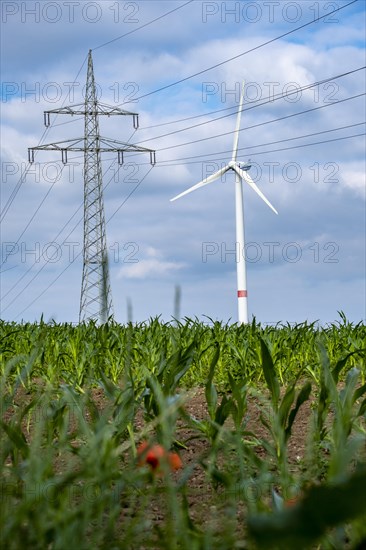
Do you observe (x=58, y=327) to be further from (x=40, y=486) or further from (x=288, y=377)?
(x=40, y=486)

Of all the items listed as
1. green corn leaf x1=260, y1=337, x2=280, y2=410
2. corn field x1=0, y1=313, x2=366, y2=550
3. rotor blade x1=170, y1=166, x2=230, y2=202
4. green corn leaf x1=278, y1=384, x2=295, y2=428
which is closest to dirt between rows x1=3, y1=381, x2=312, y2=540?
corn field x1=0, y1=313, x2=366, y2=550

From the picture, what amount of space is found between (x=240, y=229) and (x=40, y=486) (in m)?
21.9

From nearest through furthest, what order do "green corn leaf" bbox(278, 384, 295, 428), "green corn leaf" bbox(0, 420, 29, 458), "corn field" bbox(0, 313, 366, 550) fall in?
"corn field" bbox(0, 313, 366, 550) → "green corn leaf" bbox(0, 420, 29, 458) → "green corn leaf" bbox(278, 384, 295, 428)

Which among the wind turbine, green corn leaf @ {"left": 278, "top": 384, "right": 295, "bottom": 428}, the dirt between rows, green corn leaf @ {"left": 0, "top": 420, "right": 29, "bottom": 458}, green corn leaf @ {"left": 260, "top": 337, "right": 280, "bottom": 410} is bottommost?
the dirt between rows

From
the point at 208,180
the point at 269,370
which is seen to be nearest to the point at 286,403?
the point at 269,370

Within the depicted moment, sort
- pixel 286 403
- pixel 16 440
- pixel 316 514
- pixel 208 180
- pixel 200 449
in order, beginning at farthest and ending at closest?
pixel 208 180
pixel 200 449
pixel 286 403
pixel 16 440
pixel 316 514

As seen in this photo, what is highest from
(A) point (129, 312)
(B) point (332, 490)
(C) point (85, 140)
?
(C) point (85, 140)

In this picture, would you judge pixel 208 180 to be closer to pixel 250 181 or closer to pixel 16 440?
pixel 250 181

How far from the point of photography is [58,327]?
1059 centimetres

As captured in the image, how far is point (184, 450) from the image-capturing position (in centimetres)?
408

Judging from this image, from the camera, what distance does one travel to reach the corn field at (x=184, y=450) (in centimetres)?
175

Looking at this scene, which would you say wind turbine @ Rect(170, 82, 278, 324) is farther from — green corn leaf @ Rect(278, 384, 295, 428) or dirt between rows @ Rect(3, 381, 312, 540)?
green corn leaf @ Rect(278, 384, 295, 428)

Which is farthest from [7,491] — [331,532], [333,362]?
[333,362]

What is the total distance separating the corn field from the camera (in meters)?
1.75
